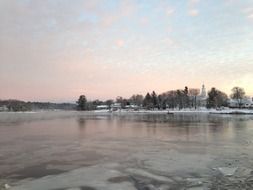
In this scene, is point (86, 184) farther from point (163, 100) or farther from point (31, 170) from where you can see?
point (163, 100)

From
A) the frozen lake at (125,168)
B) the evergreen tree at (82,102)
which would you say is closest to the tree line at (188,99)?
the evergreen tree at (82,102)

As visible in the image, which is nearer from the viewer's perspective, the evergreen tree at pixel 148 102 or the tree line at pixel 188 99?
the tree line at pixel 188 99

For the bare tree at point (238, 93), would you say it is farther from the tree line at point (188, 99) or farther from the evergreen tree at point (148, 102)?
the evergreen tree at point (148, 102)

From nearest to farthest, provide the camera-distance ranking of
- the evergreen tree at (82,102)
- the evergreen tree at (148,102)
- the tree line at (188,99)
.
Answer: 1. the tree line at (188,99)
2. the evergreen tree at (148,102)
3. the evergreen tree at (82,102)

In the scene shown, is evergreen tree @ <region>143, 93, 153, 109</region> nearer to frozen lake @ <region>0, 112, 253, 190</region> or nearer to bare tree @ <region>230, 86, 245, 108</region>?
bare tree @ <region>230, 86, 245, 108</region>

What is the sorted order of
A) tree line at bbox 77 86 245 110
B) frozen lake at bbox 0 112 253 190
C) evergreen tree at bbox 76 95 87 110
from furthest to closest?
evergreen tree at bbox 76 95 87 110 < tree line at bbox 77 86 245 110 < frozen lake at bbox 0 112 253 190

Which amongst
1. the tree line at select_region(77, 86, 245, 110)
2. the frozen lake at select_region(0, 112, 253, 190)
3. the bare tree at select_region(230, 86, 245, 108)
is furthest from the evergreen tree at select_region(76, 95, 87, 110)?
the frozen lake at select_region(0, 112, 253, 190)

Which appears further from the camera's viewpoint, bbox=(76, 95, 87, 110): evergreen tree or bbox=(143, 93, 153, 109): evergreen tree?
bbox=(76, 95, 87, 110): evergreen tree

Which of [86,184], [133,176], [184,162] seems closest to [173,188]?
[133,176]

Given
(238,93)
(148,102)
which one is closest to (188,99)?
(148,102)

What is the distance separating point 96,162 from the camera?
1316 cm

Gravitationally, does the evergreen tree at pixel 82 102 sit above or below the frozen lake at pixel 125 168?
above

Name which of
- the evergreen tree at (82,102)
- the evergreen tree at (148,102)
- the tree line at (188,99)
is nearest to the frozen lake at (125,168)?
the tree line at (188,99)

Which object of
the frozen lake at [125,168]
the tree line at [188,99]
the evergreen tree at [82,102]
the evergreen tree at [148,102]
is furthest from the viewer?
the evergreen tree at [82,102]
